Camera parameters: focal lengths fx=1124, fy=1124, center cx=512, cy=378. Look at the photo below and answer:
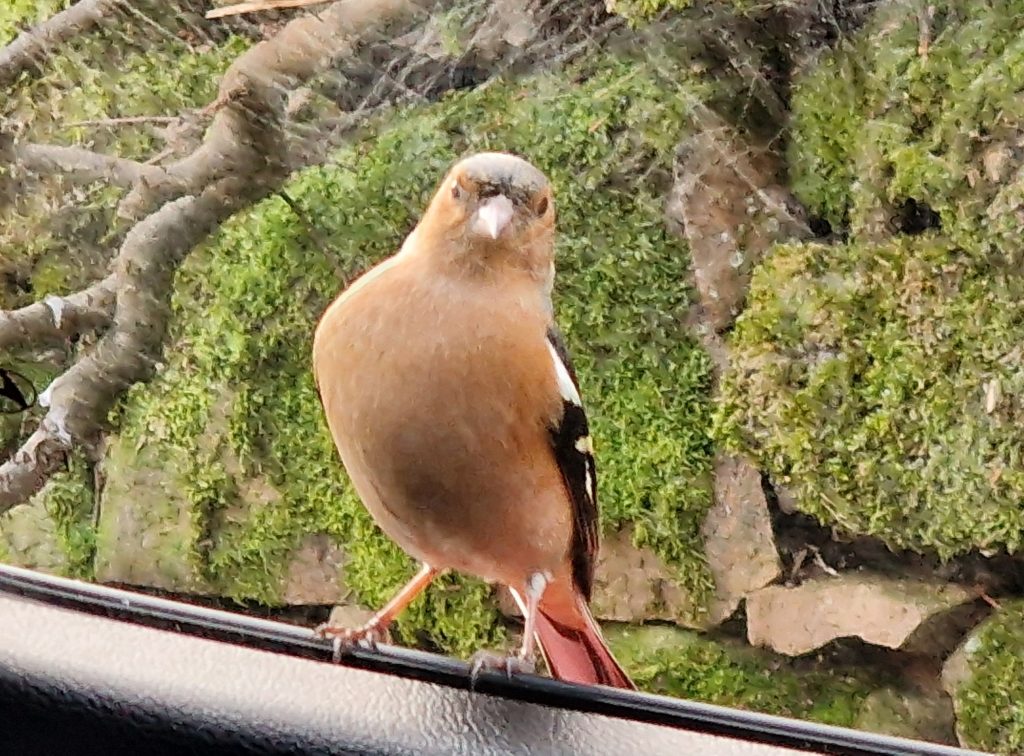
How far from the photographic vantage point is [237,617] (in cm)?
94

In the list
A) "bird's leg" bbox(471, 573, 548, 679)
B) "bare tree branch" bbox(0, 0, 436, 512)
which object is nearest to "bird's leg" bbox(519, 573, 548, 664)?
"bird's leg" bbox(471, 573, 548, 679)

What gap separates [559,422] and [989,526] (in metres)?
0.40

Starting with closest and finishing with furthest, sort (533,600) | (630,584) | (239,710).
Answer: (239,710), (533,600), (630,584)

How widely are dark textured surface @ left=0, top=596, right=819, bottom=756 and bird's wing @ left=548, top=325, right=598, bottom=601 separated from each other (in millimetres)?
234

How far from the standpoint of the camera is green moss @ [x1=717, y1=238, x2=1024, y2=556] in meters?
1.00

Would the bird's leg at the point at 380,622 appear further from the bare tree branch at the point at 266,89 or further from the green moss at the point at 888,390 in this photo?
the bare tree branch at the point at 266,89

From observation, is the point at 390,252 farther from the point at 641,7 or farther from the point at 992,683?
the point at 992,683

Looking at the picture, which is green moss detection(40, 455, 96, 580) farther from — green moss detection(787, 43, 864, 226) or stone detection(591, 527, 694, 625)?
green moss detection(787, 43, 864, 226)

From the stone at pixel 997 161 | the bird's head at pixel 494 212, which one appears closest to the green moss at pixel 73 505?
the bird's head at pixel 494 212

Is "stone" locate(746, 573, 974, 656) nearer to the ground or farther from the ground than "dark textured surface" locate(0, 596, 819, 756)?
nearer to the ground

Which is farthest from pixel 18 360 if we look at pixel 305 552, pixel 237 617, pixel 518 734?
pixel 518 734

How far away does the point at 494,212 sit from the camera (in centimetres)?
95

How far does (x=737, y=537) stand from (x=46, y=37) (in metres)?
0.92

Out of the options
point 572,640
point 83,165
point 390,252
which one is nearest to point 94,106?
point 83,165
